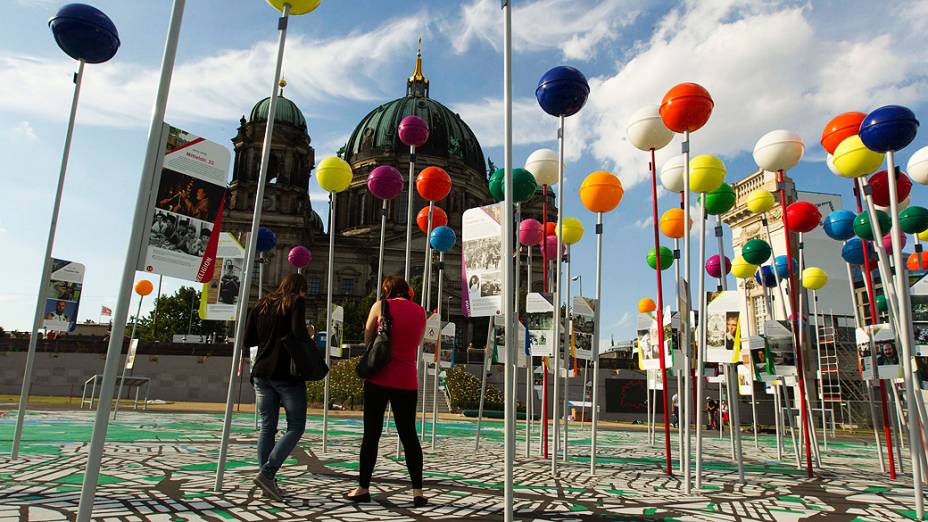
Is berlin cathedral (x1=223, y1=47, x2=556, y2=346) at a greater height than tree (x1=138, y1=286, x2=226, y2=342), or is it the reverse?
berlin cathedral (x1=223, y1=47, x2=556, y2=346)

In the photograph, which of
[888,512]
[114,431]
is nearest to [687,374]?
[888,512]

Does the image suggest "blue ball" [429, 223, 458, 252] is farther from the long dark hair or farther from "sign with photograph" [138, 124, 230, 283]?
"sign with photograph" [138, 124, 230, 283]

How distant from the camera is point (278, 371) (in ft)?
17.8

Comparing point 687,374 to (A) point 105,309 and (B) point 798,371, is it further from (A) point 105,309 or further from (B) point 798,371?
(A) point 105,309

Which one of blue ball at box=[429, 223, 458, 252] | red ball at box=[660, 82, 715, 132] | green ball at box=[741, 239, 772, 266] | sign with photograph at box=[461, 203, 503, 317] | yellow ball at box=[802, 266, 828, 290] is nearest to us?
sign with photograph at box=[461, 203, 503, 317]

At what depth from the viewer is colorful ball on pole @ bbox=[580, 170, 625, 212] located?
345 inches

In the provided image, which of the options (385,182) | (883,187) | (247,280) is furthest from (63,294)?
(883,187)

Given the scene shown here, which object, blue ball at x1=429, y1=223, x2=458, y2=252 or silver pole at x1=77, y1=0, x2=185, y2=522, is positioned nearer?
silver pole at x1=77, y1=0, x2=185, y2=522

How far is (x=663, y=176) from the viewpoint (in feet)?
28.8

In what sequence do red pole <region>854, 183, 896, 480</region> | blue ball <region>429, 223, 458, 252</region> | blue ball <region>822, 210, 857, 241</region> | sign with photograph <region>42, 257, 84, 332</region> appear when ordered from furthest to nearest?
1. blue ball <region>429, 223, 458, 252</region>
2. blue ball <region>822, 210, 857, 241</region>
3. sign with photograph <region>42, 257, 84, 332</region>
4. red pole <region>854, 183, 896, 480</region>

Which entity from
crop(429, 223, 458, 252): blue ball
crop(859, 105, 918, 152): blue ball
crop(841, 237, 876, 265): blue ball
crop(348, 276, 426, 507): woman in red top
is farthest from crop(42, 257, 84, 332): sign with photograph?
crop(841, 237, 876, 265): blue ball

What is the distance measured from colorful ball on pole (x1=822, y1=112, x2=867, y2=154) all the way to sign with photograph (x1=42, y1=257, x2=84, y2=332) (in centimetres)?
1124

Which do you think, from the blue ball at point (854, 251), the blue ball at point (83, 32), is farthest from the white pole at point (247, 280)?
the blue ball at point (854, 251)

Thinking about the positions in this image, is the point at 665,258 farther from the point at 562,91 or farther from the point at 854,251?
the point at 562,91
